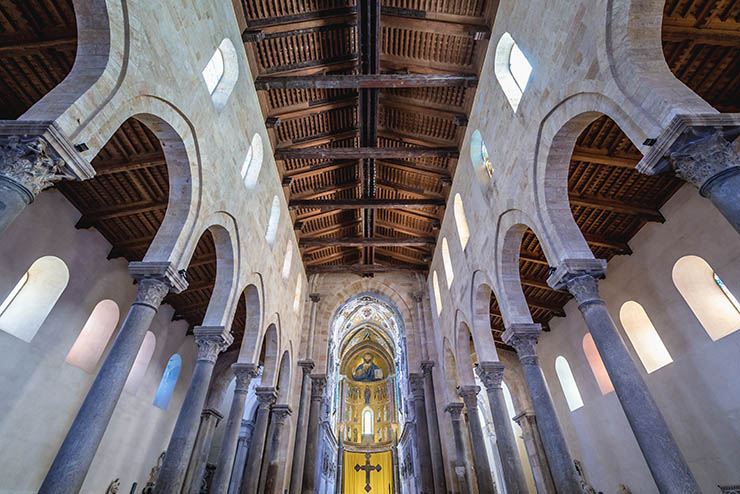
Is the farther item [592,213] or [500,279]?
[592,213]

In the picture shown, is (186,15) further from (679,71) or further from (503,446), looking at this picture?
(503,446)

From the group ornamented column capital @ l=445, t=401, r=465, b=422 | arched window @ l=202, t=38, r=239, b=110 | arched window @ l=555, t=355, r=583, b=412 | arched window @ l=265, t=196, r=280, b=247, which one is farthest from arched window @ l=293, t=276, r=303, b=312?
arched window @ l=555, t=355, r=583, b=412

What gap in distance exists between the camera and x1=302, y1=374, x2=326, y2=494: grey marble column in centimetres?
1312

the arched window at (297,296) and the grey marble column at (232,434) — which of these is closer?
the grey marble column at (232,434)

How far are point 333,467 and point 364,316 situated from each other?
11.5 meters

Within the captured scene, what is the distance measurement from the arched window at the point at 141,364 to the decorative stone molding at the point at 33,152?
32.0 ft

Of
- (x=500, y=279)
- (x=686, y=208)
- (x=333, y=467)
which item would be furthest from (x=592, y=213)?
(x=333, y=467)

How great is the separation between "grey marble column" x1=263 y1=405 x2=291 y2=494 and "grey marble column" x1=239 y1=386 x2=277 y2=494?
3.73 ft

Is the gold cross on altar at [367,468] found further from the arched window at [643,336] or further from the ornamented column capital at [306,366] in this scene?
the arched window at [643,336]

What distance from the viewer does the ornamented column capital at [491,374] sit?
920cm

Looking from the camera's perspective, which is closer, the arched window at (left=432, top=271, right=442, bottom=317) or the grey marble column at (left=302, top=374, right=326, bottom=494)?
the grey marble column at (left=302, top=374, right=326, bottom=494)

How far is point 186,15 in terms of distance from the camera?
249 inches

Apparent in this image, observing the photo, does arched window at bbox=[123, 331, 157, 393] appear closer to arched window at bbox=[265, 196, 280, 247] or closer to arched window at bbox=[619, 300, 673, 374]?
arched window at bbox=[265, 196, 280, 247]

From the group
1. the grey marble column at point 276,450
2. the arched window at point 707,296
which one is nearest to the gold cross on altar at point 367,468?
the grey marble column at point 276,450
